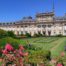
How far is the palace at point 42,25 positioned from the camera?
5903cm

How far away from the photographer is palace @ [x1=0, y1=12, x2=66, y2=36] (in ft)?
194

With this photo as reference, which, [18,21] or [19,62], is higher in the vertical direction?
[18,21]

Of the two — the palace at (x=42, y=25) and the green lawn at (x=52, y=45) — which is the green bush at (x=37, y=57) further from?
the palace at (x=42, y=25)

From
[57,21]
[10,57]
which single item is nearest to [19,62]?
[10,57]

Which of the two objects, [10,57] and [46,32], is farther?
[46,32]

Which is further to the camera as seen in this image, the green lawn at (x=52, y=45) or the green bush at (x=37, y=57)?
the green lawn at (x=52, y=45)

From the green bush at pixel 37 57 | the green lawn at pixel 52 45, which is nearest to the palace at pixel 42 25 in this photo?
the green lawn at pixel 52 45

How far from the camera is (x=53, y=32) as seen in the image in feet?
195

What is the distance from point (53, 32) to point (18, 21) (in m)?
8.15

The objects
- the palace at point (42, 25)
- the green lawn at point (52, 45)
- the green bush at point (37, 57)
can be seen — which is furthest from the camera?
the palace at point (42, 25)

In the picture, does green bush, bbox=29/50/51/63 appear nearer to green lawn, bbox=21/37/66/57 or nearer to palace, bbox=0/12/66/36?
green lawn, bbox=21/37/66/57

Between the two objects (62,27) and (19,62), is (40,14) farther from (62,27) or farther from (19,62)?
(19,62)

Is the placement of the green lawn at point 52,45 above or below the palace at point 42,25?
below

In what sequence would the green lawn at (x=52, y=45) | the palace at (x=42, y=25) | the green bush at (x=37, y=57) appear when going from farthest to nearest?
the palace at (x=42, y=25) → the green lawn at (x=52, y=45) → the green bush at (x=37, y=57)
